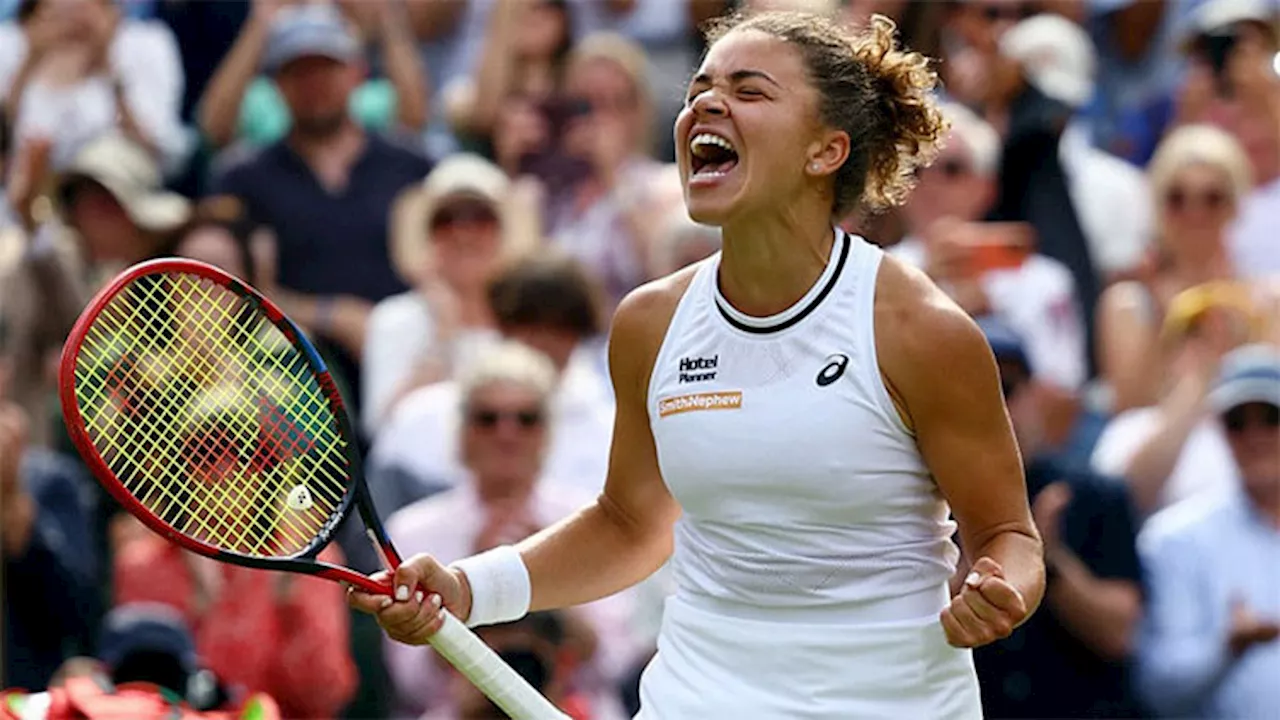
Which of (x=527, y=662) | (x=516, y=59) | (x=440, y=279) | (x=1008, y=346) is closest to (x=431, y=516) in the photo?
(x=527, y=662)

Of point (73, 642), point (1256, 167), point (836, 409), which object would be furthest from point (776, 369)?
point (1256, 167)

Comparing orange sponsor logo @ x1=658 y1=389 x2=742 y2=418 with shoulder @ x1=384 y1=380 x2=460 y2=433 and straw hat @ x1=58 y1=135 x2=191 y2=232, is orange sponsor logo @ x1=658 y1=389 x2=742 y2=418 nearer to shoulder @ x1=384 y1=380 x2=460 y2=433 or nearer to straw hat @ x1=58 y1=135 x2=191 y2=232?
shoulder @ x1=384 y1=380 x2=460 y2=433

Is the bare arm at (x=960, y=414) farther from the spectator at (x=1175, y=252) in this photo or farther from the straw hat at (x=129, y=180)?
the straw hat at (x=129, y=180)

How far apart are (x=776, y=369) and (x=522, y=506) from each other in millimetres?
3056

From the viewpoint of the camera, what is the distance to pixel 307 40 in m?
8.48

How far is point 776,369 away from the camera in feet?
12.3

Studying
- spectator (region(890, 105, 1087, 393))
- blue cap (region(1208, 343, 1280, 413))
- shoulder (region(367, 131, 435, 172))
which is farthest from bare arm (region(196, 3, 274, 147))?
blue cap (region(1208, 343, 1280, 413))

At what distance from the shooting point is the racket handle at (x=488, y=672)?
3869mm

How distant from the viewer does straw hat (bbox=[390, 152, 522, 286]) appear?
7.96 metres

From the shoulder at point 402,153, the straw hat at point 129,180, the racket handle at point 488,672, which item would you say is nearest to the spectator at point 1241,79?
the shoulder at point 402,153

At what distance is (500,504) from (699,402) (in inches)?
119

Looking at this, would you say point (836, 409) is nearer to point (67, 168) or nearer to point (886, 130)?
point (886, 130)

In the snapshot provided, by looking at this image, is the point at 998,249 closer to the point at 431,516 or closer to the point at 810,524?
the point at 431,516

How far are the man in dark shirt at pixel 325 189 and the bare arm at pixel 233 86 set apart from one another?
1.07 feet
